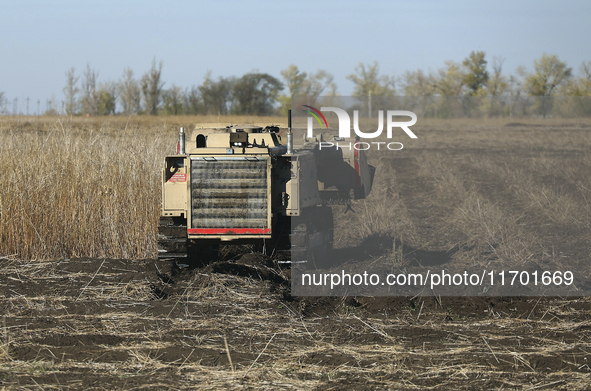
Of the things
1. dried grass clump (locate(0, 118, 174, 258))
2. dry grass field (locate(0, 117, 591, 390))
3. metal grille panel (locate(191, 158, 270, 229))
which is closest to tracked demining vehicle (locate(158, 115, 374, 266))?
metal grille panel (locate(191, 158, 270, 229))

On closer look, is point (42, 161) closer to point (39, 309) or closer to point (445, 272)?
point (39, 309)

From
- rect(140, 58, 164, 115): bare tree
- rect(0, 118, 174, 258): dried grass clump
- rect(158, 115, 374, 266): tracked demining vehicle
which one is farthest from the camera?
rect(140, 58, 164, 115): bare tree

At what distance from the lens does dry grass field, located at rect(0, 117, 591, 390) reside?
4367 millimetres

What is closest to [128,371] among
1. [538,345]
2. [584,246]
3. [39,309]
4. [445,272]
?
[39,309]

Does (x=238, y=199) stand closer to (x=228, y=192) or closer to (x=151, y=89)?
(x=228, y=192)

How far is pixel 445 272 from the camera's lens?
7.80 meters

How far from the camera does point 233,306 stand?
6145 millimetres

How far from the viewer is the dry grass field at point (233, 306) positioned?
14.3 ft

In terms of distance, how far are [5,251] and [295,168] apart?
4.25m

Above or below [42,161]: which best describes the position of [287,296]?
below

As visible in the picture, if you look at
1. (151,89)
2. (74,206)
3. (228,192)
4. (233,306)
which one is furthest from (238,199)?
(151,89)

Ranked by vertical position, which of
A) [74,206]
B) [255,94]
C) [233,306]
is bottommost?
[233,306]

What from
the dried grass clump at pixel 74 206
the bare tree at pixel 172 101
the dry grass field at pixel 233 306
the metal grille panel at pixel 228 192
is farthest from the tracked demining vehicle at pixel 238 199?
the bare tree at pixel 172 101

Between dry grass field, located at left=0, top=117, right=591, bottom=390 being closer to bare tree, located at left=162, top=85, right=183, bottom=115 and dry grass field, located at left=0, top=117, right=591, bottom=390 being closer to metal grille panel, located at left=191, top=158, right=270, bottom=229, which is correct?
metal grille panel, located at left=191, top=158, right=270, bottom=229
